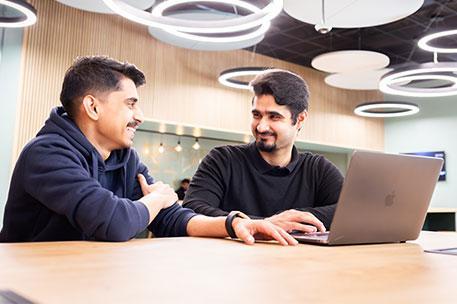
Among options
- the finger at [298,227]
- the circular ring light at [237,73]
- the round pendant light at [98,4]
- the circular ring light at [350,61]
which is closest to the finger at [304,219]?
the finger at [298,227]

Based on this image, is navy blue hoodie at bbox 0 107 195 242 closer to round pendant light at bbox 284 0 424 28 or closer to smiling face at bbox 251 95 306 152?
smiling face at bbox 251 95 306 152

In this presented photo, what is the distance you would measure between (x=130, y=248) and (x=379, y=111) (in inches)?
386

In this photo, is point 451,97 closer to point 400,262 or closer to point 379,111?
point 379,111

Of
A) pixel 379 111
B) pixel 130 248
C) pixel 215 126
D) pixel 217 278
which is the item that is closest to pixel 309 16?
pixel 215 126

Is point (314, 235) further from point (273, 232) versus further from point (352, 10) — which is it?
point (352, 10)

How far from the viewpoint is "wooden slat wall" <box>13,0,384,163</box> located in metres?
5.91

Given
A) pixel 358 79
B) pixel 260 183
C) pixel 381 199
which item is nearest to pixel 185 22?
pixel 260 183

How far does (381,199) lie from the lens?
1506mm

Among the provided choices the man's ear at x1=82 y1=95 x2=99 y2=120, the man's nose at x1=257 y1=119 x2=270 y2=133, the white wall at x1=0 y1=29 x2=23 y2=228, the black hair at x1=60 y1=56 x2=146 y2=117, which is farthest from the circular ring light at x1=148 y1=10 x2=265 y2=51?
the man's ear at x1=82 y1=95 x2=99 y2=120

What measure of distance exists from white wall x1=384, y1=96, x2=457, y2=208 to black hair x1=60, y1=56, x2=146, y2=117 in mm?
8963

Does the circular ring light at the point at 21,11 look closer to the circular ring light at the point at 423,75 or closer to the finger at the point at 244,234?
the finger at the point at 244,234

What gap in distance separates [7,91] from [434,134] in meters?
8.29

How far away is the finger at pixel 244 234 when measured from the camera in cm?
144

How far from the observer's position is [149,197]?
67.4 inches
